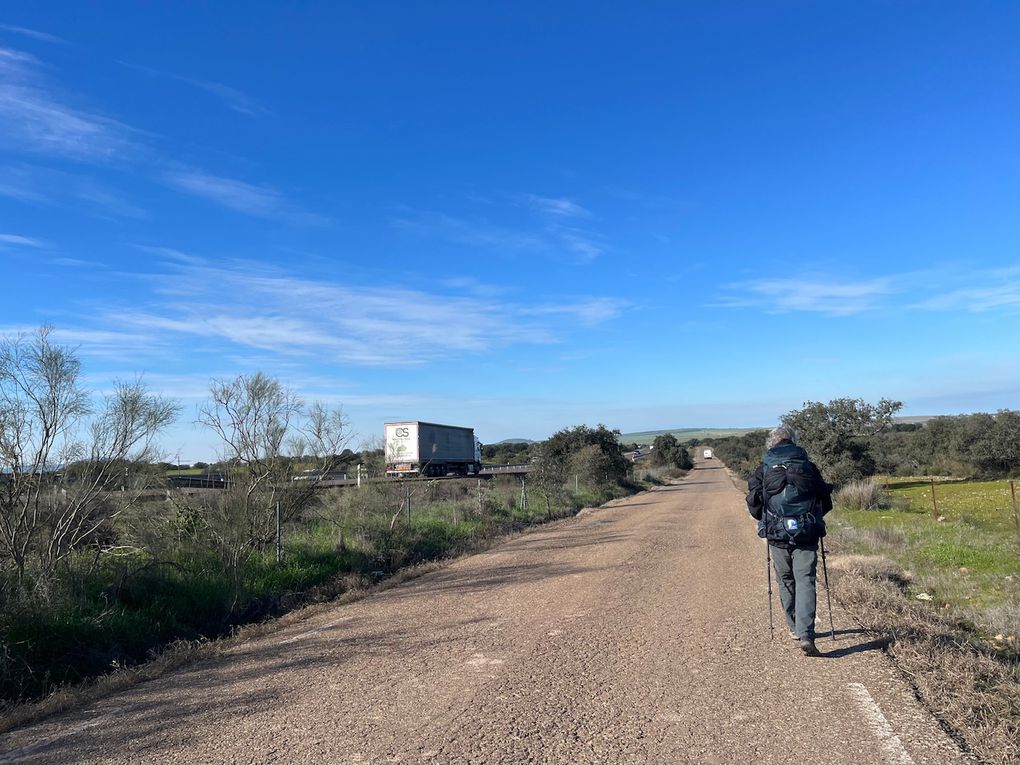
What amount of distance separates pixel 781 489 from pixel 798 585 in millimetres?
845

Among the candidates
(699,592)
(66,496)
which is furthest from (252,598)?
(699,592)

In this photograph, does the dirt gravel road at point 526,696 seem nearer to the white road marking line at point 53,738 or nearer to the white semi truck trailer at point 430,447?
the white road marking line at point 53,738

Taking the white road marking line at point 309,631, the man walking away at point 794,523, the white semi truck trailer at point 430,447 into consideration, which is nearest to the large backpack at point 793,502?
the man walking away at point 794,523

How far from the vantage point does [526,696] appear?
17.0 ft

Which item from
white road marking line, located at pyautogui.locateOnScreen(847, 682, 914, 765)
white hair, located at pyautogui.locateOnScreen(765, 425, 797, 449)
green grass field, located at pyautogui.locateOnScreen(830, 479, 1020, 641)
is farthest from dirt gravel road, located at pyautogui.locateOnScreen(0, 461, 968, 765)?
green grass field, located at pyautogui.locateOnScreen(830, 479, 1020, 641)

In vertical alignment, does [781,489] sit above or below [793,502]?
above

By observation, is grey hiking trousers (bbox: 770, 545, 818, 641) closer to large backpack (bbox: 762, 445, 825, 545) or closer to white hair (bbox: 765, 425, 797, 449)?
large backpack (bbox: 762, 445, 825, 545)

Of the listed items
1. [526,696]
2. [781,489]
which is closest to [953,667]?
[781,489]

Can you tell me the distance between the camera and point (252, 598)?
9609 mm

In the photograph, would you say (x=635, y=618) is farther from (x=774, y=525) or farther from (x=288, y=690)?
(x=288, y=690)

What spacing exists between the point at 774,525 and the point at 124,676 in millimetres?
5973

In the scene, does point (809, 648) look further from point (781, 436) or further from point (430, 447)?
point (430, 447)

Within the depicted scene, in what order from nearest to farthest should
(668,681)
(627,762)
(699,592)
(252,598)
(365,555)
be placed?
1. (627,762)
2. (668,681)
3. (699,592)
4. (252,598)
5. (365,555)

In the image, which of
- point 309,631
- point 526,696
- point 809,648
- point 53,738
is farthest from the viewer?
point 309,631
